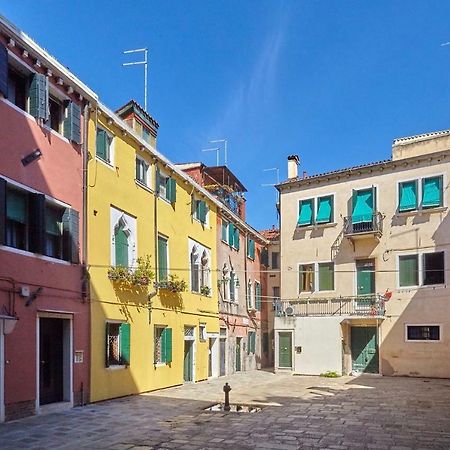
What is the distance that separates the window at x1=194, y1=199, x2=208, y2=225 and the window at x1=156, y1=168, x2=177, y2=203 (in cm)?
237

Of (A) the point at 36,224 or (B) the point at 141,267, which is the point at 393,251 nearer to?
(B) the point at 141,267

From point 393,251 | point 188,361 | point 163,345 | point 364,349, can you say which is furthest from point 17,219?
point 364,349

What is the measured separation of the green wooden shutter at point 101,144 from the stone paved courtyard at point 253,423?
676 cm

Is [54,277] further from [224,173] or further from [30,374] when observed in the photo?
[224,173]

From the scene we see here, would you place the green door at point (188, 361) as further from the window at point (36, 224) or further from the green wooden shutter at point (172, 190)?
the window at point (36, 224)

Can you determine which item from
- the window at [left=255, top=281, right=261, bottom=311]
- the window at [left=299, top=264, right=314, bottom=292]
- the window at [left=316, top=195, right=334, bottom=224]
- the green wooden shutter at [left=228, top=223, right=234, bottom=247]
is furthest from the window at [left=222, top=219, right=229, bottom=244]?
the window at [left=255, top=281, right=261, bottom=311]

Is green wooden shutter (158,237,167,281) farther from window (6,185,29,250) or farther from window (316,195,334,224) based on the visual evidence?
window (316,195,334,224)

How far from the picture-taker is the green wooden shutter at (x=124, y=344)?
15.6 metres

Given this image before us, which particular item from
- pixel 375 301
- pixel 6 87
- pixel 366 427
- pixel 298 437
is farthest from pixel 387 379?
pixel 6 87

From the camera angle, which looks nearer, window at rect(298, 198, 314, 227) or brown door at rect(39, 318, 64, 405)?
brown door at rect(39, 318, 64, 405)

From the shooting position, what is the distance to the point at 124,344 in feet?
51.3

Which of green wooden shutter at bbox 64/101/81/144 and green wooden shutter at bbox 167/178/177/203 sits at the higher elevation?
green wooden shutter at bbox 64/101/81/144

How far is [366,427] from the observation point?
35.8ft

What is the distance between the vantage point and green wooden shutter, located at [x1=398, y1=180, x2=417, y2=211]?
24172mm
